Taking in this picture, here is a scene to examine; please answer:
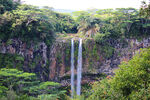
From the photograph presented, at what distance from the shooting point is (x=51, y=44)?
1592 centimetres

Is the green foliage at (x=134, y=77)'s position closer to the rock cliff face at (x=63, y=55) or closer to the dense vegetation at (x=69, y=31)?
the dense vegetation at (x=69, y=31)

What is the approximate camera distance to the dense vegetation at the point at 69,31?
20.6ft

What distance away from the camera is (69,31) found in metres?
22.0

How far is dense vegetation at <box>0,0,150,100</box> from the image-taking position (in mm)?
6270

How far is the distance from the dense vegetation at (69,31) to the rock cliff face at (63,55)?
366 mm

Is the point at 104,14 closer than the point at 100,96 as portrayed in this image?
No

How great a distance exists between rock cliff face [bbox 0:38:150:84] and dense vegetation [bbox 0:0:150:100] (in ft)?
1.20

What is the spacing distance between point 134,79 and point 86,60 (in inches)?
445

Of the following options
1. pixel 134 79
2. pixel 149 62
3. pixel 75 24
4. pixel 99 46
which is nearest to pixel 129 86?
pixel 134 79

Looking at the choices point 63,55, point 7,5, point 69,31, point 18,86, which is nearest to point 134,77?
point 18,86

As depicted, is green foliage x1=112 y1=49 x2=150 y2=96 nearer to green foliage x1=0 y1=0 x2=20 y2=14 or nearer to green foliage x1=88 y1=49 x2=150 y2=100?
green foliage x1=88 y1=49 x2=150 y2=100

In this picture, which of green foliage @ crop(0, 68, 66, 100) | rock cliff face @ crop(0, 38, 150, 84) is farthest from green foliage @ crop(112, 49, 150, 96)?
rock cliff face @ crop(0, 38, 150, 84)

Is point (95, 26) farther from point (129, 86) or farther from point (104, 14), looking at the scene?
point (129, 86)

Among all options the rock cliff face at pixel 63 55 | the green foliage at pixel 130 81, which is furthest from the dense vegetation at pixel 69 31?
the rock cliff face at pixel 63 55
